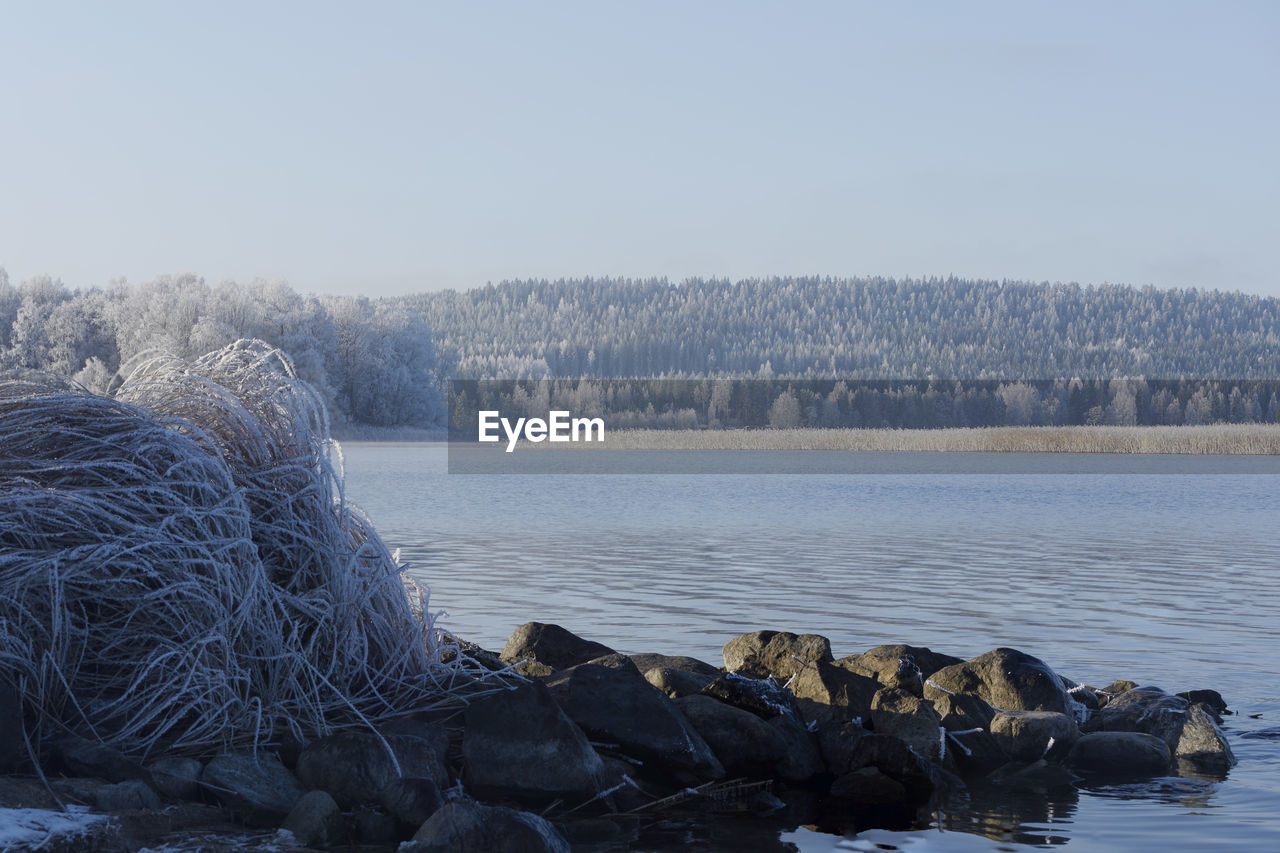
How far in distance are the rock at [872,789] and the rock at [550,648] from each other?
2601mm

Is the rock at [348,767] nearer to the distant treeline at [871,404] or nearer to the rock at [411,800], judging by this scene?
the rock at [411,800]

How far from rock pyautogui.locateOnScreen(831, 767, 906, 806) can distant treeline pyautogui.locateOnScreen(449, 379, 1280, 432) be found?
120606 mm

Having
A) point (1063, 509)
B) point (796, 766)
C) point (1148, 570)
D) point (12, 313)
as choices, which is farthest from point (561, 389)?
point (796, 766)

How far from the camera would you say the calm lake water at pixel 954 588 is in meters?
9.11

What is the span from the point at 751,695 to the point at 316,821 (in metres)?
3.42

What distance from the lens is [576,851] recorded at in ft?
25.2

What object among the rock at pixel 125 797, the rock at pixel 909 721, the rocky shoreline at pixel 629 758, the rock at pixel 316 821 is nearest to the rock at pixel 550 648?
the rocky shoreline at pixel 629 758

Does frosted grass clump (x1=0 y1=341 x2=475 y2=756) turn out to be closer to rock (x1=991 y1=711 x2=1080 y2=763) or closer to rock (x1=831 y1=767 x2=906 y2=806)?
rock (x1=831 y1=767 x2=906 y2=806)

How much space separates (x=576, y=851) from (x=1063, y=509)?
30.5m

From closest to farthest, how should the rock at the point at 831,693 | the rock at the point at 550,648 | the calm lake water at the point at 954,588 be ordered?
the calm lake water at the point at 954,588 < the rock at the point at 831,693 < the rock at the point at 550,648

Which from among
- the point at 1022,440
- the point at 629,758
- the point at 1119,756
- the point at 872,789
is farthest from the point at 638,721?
the point at 1022,440

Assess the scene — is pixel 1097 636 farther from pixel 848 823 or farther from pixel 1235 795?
pixel 848 823

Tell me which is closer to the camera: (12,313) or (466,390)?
(12,313)

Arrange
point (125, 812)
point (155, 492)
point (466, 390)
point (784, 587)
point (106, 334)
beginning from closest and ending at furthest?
point (125, 812)
point (155, 492)
point (784, 587)
point (106, 334)
point (466, 390)
